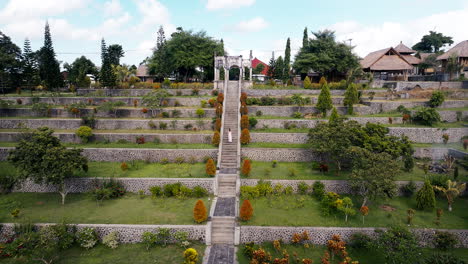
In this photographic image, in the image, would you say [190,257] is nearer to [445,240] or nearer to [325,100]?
[445,240]

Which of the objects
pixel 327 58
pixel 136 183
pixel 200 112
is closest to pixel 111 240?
pixel 136 183

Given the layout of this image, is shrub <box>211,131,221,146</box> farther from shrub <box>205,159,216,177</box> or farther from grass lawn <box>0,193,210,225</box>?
grass lawn <box>0,193,210,225</box>

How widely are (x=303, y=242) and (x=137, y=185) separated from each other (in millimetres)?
9867

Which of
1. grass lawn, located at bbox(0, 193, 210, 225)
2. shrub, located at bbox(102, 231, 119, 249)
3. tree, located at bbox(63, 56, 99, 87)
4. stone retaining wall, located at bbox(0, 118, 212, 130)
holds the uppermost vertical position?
tree, located at bbox(63, 56, 99, 87)

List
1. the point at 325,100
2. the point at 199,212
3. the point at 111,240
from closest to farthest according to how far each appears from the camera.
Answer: the point at 111,240, the point at 199,212, the point at 325,100

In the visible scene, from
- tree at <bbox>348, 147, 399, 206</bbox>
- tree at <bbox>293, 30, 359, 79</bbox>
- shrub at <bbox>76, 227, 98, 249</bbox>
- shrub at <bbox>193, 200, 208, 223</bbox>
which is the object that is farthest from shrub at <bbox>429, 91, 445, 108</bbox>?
shrub at <bbox>76, 227, 98, 249</bbox>

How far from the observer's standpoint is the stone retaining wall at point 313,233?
40.5 feet

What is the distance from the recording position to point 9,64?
3319 centimetres

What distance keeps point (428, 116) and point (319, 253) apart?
16922mm

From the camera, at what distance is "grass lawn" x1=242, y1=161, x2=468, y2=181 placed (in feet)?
54.5

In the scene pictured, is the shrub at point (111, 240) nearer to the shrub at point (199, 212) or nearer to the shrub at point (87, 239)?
the shrub at point (87, 239)

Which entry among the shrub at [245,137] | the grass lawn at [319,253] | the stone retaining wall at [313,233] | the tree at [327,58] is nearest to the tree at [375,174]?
the stone retaining wall at [313,233]

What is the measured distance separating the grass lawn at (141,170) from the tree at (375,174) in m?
8.82

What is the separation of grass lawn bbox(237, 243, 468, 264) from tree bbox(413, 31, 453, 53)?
54691 mm
